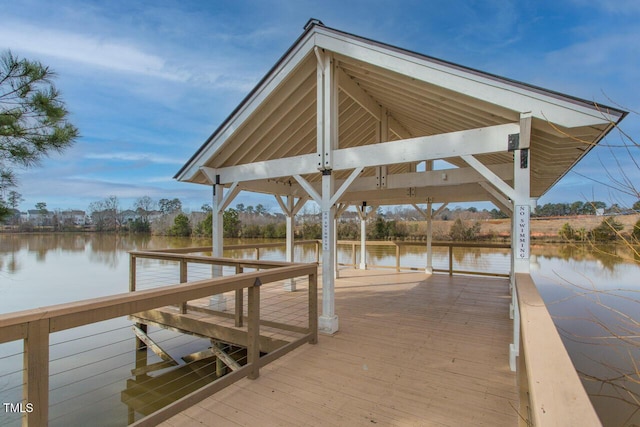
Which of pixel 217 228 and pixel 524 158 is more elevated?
pixel 524 158

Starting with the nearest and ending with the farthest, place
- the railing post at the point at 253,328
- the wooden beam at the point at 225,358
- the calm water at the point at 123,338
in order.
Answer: the calm water at the point at 123,338 → the railing post at the point at 253,328 → the wooden beam at the point at 225,358

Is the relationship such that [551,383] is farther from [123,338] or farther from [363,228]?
[363,228]

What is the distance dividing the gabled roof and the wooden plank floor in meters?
2.29

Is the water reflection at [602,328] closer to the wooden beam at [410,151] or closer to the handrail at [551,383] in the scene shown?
the handrail at [551,383]

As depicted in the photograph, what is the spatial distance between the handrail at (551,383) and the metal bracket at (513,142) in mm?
2471

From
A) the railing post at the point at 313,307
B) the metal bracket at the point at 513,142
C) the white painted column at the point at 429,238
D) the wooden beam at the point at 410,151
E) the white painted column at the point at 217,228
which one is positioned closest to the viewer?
the metal bracket at the point at 513,142

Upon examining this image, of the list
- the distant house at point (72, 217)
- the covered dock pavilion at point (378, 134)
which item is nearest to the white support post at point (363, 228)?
the covered dock pavilion at point (378, 134)

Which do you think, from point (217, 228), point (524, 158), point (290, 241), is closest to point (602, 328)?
point (524, 158)

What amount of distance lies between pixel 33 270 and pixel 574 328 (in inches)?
778

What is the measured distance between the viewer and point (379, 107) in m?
6.46

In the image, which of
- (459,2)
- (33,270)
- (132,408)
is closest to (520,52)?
→ (459,2)

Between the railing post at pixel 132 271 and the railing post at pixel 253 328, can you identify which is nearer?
the railing post at pixel 253 328

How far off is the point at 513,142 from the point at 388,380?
284 cm

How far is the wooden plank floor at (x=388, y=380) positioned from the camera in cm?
240
